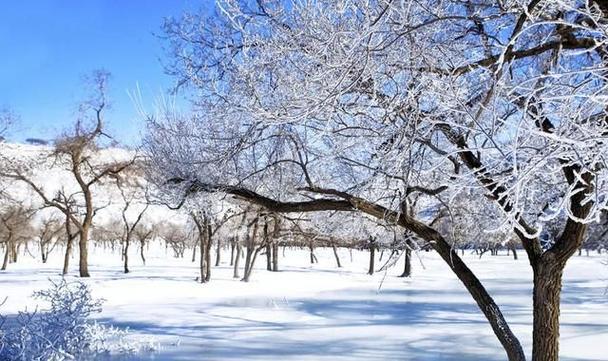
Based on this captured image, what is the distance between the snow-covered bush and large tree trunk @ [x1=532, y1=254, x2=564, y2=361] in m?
5.82

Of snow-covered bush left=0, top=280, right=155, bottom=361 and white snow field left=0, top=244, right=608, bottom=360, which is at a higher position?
snow-covered bush left=0, top=280, right=155, bottom=361

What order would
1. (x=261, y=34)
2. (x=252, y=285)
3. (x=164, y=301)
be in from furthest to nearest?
(x=252, y=285)
(x=164, y=301)
(x=261, y=34)

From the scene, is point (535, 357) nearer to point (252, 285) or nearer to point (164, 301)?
point (164, 301)

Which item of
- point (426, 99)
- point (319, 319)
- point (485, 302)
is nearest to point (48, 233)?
point (319, 319)

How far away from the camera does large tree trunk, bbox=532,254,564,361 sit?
5559 millimetres

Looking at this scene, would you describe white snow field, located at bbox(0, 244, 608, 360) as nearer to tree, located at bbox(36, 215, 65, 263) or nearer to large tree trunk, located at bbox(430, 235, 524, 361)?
large tree trunk, located at bbox(430, 235, 524, 361)

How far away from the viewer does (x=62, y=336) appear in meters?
8.60

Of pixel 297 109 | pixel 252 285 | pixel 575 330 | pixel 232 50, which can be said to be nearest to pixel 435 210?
pixel 232 50

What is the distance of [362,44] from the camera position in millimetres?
3281

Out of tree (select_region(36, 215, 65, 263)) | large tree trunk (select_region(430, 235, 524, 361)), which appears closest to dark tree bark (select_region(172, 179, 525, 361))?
large tree trunk (select_region(430, 235, 524, 361))

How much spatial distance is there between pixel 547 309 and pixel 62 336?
21.9 feet

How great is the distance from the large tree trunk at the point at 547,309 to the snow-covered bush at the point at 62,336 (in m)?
5.82

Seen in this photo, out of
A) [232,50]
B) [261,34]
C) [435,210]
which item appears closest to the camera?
[261,34]

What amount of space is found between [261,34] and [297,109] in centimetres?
155
